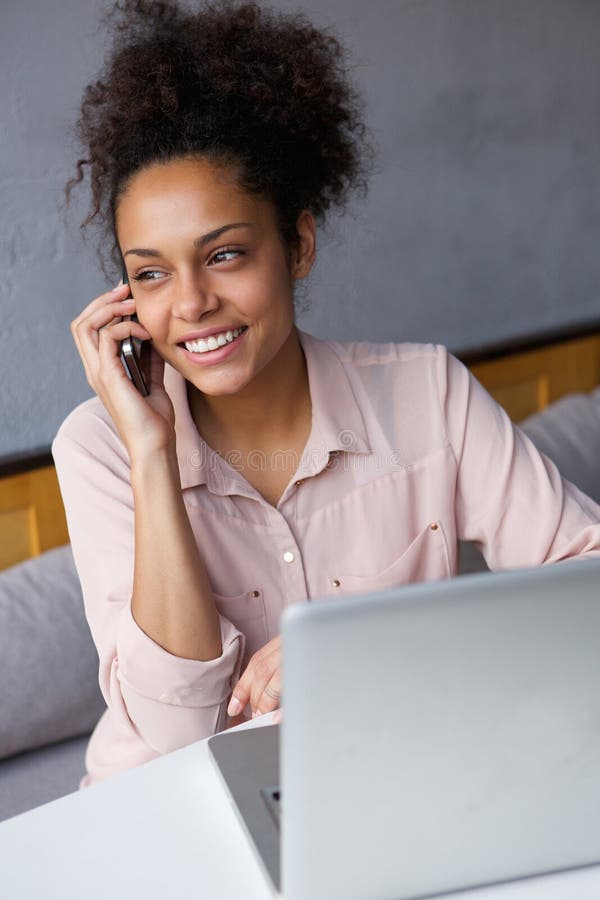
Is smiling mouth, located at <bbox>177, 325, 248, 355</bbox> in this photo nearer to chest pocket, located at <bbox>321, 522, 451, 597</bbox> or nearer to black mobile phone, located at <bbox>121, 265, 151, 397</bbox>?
black mobile phone, located at <bbox>121, 265, 151, 397</bbox>

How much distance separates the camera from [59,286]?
1.98m

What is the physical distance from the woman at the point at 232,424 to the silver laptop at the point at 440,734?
23.2 inches

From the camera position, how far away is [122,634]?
4.38 feet

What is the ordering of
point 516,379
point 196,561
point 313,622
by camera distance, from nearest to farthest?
point 313,622 → point 196,561 → point 516,379

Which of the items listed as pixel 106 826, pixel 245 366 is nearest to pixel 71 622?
pixel 245 366

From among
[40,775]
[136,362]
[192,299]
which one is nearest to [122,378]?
[136,362]

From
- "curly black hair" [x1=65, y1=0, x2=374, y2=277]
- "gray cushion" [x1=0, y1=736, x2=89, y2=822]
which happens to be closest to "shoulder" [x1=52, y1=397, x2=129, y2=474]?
"curly black hair" [x1=65, y1=0, x2=374, y2=277]

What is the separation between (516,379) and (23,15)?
4.78 ft

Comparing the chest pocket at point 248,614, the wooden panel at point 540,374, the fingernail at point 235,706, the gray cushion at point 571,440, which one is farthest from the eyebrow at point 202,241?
the wooden panel at point 540,374

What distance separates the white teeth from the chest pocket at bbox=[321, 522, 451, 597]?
35cm

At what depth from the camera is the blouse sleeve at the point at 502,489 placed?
1.53 metres

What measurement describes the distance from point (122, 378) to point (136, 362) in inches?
1.6

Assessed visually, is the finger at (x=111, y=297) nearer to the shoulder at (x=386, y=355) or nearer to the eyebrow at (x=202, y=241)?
the eyebrow at (x=202, y=241)

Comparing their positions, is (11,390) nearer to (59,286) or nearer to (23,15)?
(59,286)
